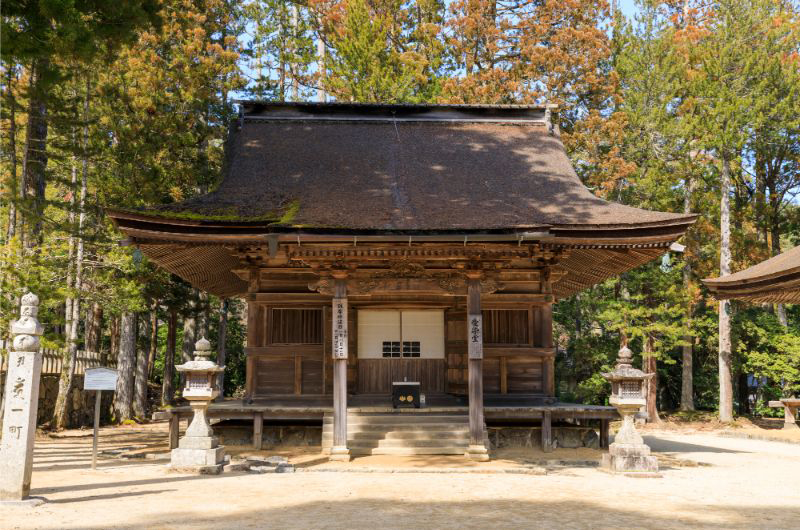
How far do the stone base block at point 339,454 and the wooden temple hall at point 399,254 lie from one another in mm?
36

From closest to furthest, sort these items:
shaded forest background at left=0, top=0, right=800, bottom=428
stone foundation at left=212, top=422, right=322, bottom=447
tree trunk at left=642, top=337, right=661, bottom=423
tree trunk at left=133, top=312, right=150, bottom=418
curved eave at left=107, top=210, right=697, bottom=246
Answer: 1. curved eave at left=107, top=210, right=697, bottom=246
2. stone foundation at left=212, top=422, right=322, bottom=447
3. shaded forest background at left=0, top=0, right=800, bottom=428
4. tree trunk at left=642, top=337, right=661, bottom=423
5. tree trunk at left=133, top=312, right=150, bottom=418

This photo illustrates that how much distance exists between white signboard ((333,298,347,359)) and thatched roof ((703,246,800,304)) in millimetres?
8596

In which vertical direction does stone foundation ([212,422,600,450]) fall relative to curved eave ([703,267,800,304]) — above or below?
below

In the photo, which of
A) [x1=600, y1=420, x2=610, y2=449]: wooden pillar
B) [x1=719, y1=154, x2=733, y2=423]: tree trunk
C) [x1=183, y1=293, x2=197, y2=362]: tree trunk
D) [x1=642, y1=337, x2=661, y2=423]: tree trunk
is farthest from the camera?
[x1=183, y1=293, x2=197, y2=362]: tree trunk

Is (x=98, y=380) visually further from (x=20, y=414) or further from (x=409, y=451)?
(x=409, y=451)

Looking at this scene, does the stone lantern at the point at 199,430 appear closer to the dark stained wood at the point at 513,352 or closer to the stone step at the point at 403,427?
the stone step at the point at 403,427

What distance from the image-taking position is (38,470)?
1177 cm

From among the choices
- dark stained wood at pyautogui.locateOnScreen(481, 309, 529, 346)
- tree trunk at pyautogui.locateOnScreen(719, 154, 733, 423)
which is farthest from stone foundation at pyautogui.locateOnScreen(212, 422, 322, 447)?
tree trunk at pyautogui.locateOnScreen(719, 154, 733, 423)

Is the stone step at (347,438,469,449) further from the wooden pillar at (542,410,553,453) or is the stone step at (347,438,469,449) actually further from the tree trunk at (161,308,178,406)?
the tree trunk at (161,308,178,406)

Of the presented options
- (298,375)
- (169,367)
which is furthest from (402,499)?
(169,367)

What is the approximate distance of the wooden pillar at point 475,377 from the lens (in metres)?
12.8

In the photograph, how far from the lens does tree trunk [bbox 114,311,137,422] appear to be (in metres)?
23.8

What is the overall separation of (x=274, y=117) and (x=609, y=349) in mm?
16637

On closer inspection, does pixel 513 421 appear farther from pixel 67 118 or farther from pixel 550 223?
pixel 67 118
